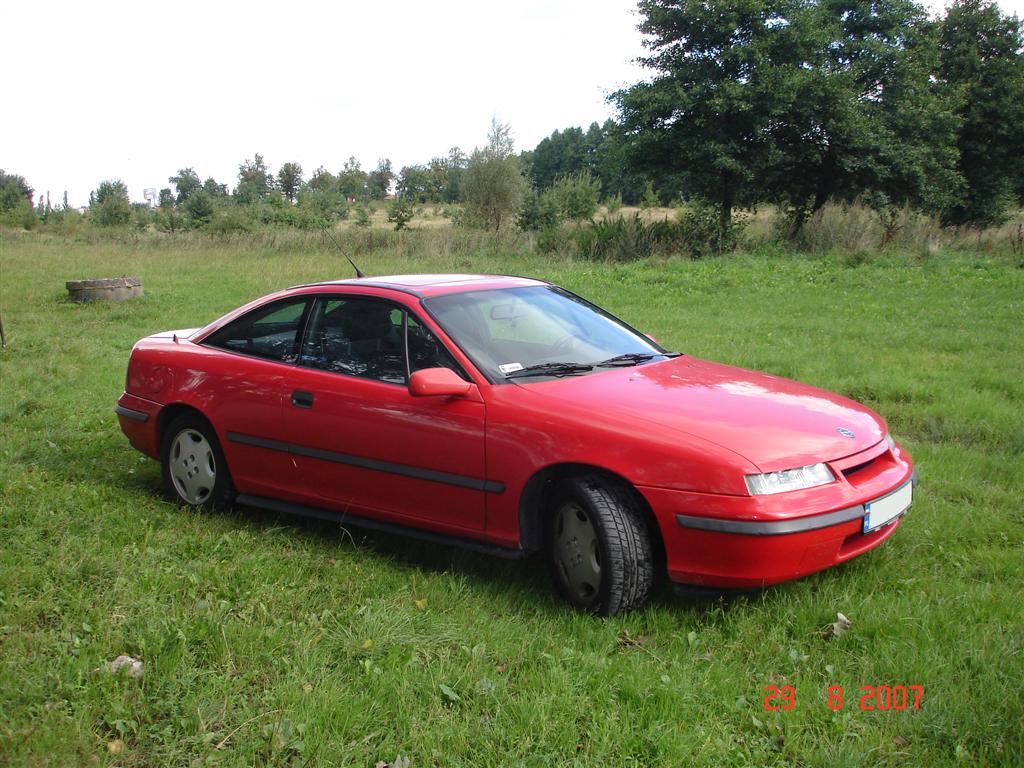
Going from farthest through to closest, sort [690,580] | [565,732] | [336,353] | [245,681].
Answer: [336,353], [690,580], [245,681], [565,732]

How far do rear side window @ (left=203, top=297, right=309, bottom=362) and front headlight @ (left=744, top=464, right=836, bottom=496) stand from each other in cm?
266

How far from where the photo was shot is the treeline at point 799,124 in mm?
24312

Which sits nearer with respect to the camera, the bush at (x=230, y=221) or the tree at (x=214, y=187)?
the bush at (x=230, y=221)

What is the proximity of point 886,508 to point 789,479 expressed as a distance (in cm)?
59

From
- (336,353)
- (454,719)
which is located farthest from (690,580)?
(336,353)

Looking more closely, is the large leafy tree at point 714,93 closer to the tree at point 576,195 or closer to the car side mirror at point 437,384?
the tree at point 576,195

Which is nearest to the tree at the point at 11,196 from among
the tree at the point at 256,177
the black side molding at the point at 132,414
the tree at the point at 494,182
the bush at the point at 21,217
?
the bush at the point at 21,217

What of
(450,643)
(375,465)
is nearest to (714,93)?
(375,465)

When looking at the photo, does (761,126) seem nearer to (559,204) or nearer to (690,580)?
(559,204)

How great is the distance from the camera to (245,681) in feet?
10.7

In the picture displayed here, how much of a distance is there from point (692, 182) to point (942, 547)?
2293cm

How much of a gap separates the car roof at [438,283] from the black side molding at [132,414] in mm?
1434

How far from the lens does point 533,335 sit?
185 inches

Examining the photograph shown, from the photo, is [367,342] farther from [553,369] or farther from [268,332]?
[553,369]
